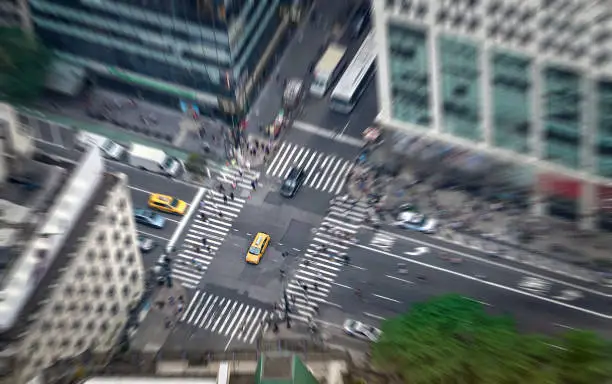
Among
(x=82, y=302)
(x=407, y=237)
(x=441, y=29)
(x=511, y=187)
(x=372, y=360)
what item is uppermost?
(x=441, y=29)

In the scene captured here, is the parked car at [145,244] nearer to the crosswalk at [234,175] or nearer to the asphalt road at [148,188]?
the asphalt road at [148,188]

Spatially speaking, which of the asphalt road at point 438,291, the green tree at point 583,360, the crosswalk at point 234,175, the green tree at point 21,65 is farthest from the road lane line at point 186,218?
the green tree at point 583,360

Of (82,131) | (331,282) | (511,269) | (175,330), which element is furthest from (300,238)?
(82,131)

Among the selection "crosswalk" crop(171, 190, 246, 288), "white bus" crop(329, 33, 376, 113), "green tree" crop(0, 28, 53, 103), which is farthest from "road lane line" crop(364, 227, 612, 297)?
"green tree" crop(0, 28, 53, 103)

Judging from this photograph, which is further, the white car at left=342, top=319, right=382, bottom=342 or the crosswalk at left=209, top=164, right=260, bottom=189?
the crosswalk at left=209, top=164, right=260, bottom=189

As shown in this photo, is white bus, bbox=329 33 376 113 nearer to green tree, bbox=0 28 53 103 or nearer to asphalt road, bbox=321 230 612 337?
asphalt road, bbox=321 230 612 337

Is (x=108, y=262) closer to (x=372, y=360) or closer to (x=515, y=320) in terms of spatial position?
(x=372, y=360)

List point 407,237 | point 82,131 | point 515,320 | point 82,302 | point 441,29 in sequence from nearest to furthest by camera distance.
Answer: point 82,302 → point 441,29 → point 515,320 → point 407,237 → point 82,131
